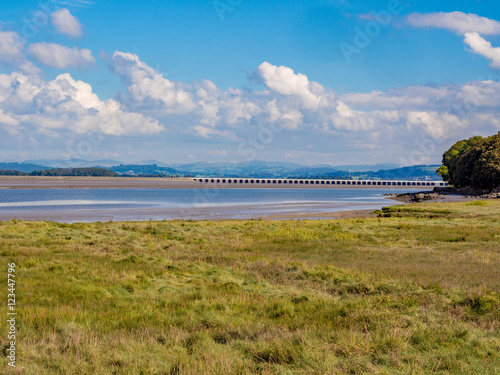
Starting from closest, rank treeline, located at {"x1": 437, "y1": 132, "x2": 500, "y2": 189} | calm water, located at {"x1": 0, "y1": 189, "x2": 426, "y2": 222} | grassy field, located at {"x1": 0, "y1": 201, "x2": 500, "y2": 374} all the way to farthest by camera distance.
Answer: grassy field, located at {"x1": 0, "y1": 201, "x2": 500, "y2": 374}
calm water, located at {"x1": 0, "y1": 189, "x2": 426, "y2": 222}
treeline, located at {"x1": 437, "y1": 132, "x2": 500, "y2": 189}

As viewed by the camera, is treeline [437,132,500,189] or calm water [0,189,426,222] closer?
calm water [0,189,426,222]

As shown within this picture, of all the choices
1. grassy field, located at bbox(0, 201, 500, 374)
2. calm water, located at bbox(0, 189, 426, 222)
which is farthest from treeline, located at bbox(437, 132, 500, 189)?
grassy field, located at bbox(0, 201, 500, 374)

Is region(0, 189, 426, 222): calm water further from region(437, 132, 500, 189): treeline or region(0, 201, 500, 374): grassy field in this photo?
region(0, 201, 500, 374): grassy field

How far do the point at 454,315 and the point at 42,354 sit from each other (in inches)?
375

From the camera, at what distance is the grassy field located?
862 cm

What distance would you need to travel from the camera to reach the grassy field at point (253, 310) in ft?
28.3

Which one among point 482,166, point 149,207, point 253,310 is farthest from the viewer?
point 482,166

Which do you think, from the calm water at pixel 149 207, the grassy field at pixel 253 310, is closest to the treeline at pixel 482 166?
the calm water at pixel 149 207

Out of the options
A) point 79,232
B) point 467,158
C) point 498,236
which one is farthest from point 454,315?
point 467,158

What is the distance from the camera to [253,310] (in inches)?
491

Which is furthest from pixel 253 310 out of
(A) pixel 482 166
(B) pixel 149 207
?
(A) pixel 482 166

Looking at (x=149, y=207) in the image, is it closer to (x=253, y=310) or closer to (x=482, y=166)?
(x=253, y=310)

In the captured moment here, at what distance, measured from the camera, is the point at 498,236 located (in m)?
29.8

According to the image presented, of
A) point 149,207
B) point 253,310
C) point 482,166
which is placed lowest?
point 149,207
